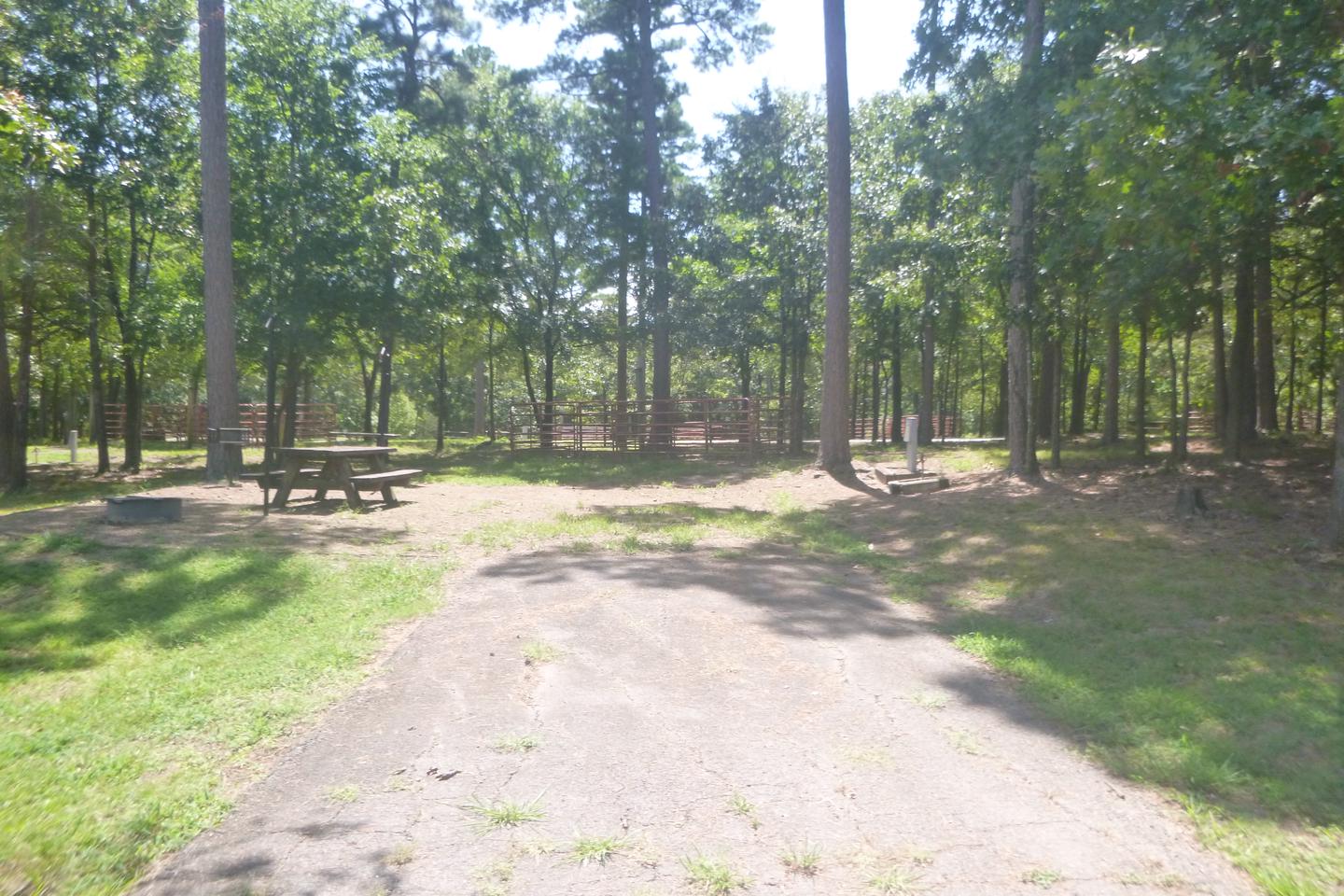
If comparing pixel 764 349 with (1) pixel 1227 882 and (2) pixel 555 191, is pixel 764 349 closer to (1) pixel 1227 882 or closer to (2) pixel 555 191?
(2) pixel 555 191

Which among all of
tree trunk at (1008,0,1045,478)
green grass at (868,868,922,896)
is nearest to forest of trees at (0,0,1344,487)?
tree trunk at (1008,0,1045,478)

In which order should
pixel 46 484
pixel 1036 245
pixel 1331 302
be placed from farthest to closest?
pixel 46 484
pixel 1331 302
pixel 1036 245

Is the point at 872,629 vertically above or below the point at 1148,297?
below

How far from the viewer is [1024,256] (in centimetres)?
1548

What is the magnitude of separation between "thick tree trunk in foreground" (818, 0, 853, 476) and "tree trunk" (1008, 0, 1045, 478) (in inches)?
136

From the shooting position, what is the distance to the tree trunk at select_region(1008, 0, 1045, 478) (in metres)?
13.7

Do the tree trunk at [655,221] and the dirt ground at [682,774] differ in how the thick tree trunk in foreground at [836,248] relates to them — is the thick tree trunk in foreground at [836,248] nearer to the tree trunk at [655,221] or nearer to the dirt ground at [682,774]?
the tree trunk at [655,221]

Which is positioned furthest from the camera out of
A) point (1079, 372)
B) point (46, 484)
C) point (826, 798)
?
point (1079, 372)

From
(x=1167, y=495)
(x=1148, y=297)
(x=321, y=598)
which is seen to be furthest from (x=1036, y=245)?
(x=321, y=598)

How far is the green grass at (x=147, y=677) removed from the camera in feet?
13.0

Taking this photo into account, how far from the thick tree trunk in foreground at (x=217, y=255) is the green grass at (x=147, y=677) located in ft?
27.6

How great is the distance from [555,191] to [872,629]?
27.7 m

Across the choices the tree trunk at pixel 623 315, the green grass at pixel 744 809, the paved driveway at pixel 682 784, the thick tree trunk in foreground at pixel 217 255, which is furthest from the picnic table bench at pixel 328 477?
the tree trunk at pixel 623 315

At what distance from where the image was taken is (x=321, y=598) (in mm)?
8266
